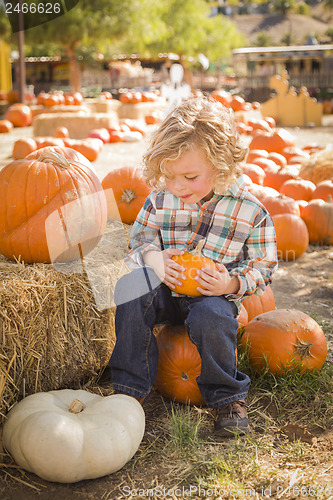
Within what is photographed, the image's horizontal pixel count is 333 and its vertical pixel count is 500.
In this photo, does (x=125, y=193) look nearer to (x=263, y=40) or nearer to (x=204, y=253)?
(x=204, y=253)

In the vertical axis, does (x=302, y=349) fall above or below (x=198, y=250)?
below

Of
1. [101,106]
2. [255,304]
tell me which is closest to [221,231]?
[255,304]

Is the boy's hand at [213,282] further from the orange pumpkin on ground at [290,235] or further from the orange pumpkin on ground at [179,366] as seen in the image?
the orange pumpkin on ground at [290,235]

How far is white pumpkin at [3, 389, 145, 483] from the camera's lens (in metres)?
1.98

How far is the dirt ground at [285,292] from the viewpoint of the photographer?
200cm

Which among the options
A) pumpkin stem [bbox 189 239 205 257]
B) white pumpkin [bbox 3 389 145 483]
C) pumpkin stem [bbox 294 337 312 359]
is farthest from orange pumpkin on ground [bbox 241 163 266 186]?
white pumpkin [bbox 3 389 145 483]

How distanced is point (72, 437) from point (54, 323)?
24.4 inches

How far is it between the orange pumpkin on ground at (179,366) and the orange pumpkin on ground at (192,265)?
0.92 ft

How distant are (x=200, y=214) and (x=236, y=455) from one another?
1077mm

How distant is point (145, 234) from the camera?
8.43ft

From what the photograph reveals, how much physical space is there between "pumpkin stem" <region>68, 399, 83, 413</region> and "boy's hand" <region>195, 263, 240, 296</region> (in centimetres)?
70

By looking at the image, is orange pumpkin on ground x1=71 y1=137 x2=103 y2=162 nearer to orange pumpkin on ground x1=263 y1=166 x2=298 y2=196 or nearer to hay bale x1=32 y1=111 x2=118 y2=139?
orange pumpkin on ground x1=263 y1=166 x2=298 y2=196

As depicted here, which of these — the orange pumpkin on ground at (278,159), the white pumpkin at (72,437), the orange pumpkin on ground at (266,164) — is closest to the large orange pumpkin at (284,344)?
the white pumpkin at (72,437)

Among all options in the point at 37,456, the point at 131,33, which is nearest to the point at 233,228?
the point at 37,456
